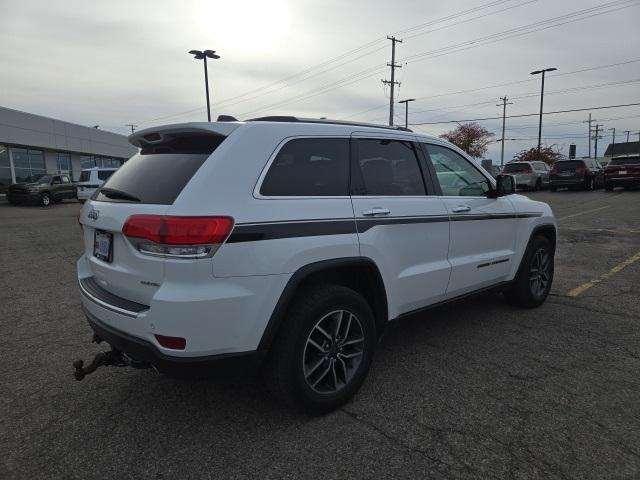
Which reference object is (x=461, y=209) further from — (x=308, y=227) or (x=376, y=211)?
(x=308, y=227)

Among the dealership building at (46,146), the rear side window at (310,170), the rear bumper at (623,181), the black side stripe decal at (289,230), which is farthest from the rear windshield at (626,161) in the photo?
the dealership building at (46,146)

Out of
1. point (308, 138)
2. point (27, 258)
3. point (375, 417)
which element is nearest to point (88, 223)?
point (308, 138)

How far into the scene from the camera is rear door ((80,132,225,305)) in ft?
8.41

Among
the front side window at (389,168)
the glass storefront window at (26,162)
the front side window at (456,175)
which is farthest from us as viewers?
the glass storefront window at (26,162)

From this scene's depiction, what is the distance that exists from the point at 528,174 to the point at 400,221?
24.6 meters

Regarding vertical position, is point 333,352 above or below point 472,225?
below

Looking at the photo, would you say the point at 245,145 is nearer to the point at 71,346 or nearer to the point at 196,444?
Answer: the point at 196,444

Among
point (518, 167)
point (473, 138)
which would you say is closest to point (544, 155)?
point (473, 138)

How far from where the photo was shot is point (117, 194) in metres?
2.94

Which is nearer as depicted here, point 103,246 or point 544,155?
point 103,246

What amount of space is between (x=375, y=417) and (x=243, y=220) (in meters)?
1.49

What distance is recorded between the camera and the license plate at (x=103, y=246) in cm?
284

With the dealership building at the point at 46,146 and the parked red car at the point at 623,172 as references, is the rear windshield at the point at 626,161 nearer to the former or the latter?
the parked red car at the point at 623,172

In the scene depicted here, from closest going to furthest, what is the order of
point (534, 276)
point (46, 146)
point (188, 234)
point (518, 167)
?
point (188, 234) < point (534, 276) < point (518, 167) < point (46, 146)
